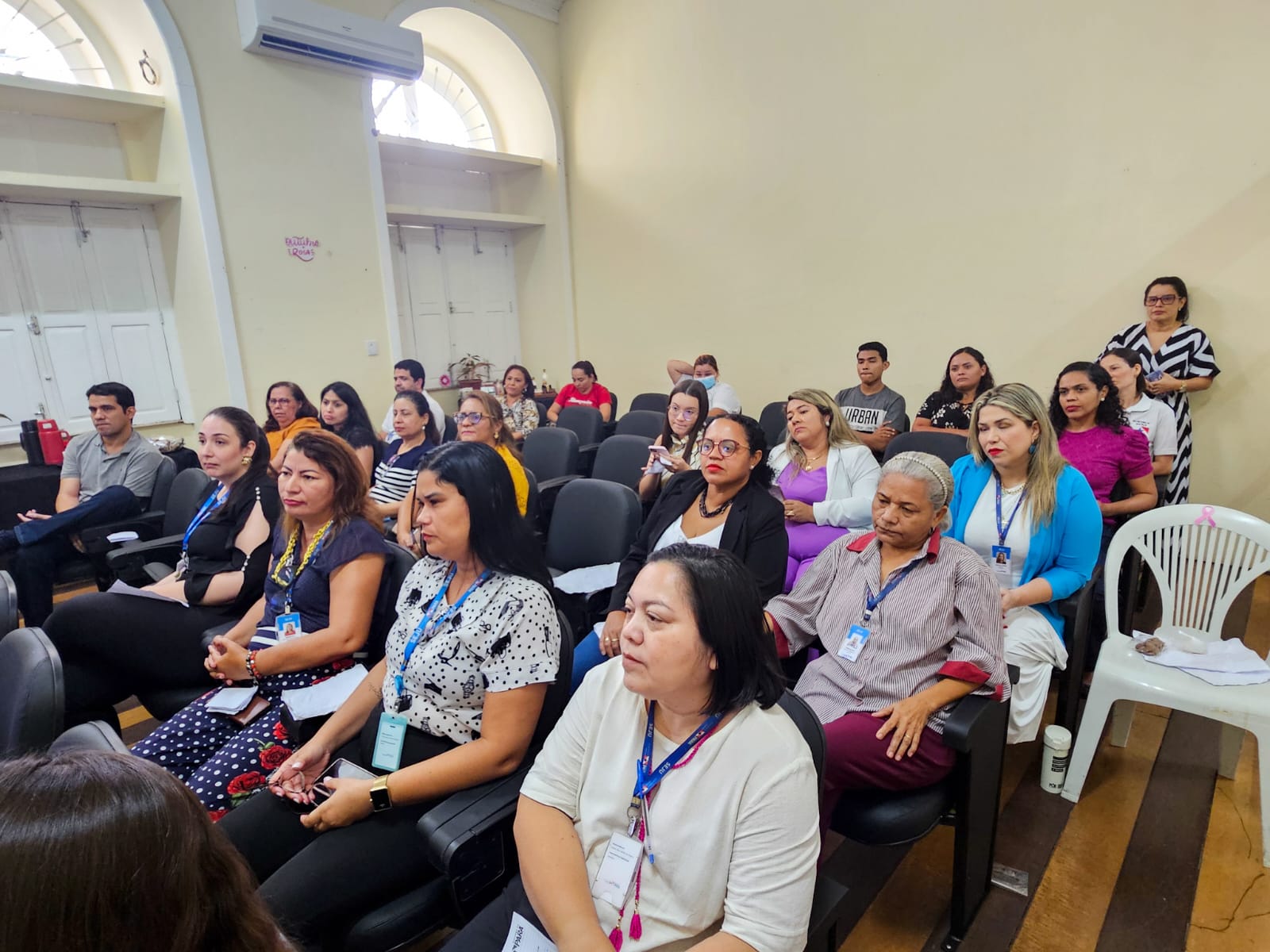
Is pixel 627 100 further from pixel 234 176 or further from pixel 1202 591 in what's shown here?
pixel 1202 591

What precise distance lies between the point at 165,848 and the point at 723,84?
240 inches

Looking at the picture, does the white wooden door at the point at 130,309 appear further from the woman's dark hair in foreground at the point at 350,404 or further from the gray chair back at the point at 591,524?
the gray chair back at the point at 591,524

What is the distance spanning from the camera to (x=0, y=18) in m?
4.25

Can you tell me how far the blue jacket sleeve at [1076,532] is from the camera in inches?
79.2

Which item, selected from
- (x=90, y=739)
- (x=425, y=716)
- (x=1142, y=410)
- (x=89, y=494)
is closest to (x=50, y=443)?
(x=89, y=494)

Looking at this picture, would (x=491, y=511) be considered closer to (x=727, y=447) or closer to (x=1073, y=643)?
(x=727, y=447)

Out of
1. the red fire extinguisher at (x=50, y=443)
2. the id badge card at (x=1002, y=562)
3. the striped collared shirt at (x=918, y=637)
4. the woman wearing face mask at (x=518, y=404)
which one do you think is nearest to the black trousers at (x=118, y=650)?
the striped collared shirt at (x=918, y=637)

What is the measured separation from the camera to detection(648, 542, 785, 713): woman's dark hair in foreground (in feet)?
3.36

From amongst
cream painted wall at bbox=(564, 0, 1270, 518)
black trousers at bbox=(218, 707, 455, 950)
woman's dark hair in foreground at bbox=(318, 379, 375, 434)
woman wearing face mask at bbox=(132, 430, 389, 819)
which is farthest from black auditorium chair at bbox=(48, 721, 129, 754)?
cream painted wall at bbox=(564, 0, 1270, 518)

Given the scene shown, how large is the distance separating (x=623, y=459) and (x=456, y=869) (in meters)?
2.54

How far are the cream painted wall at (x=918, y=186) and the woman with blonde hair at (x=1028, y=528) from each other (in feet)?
8.37

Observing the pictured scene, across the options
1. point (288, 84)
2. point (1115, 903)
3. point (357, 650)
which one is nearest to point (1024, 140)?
point (1115, 903)

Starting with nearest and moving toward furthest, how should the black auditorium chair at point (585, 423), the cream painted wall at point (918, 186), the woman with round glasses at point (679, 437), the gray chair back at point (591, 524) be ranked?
the gray chair back at point (591, 524), the woman with round glasses at point (679, 437), the cream painted wall at point (918, 186), the black auditorium chair at point (585, 423)

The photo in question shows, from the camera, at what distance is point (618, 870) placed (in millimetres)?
1034
